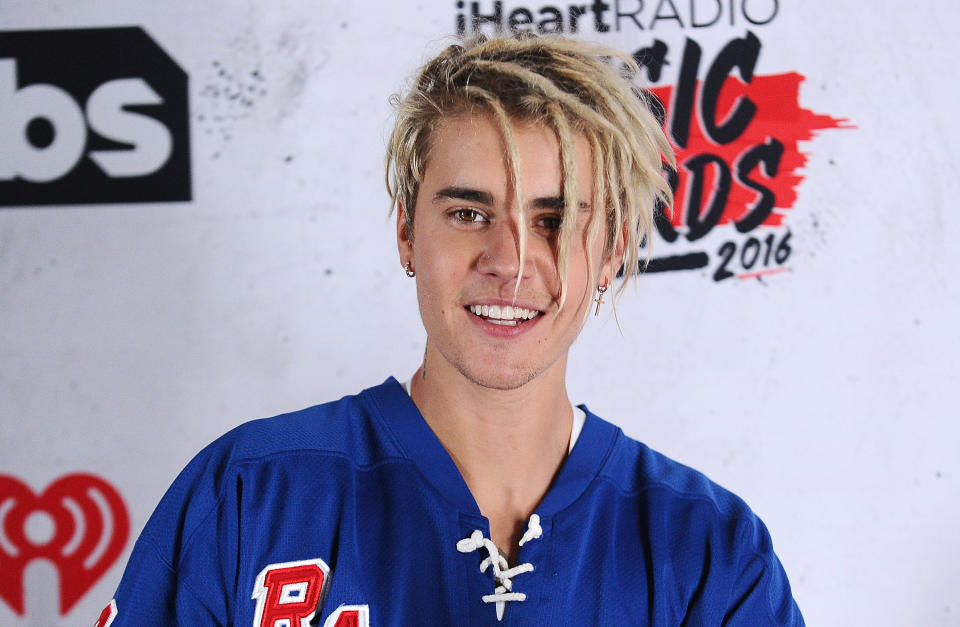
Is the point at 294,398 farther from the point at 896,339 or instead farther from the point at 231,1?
the point at 896,339

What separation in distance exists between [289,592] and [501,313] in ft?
1.25

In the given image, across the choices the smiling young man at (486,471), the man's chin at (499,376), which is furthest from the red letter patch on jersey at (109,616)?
the man's chin at (499,376)

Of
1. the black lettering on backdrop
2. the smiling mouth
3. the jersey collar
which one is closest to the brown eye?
the smiling mouth

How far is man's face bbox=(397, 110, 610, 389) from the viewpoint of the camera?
1.05m

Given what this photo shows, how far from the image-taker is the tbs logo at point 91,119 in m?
1.65

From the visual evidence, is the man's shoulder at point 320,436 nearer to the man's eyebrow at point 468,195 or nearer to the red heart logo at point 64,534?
the man's eyebrow at point 468,195

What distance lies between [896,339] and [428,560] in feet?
3.34

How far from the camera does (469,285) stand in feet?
3.45

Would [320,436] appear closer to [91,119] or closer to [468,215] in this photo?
[468,215]

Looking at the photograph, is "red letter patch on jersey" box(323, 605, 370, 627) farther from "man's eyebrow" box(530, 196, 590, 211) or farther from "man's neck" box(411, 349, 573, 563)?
"man's eyebrow" box(530, 196, 590, 211)

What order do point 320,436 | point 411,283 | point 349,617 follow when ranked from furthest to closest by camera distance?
point 411,283, point 320,436, point 349,617

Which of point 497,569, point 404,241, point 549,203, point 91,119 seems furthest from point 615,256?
point 91,119

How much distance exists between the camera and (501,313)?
1.06 metres

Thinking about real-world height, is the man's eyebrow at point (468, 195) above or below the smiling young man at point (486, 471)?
above
